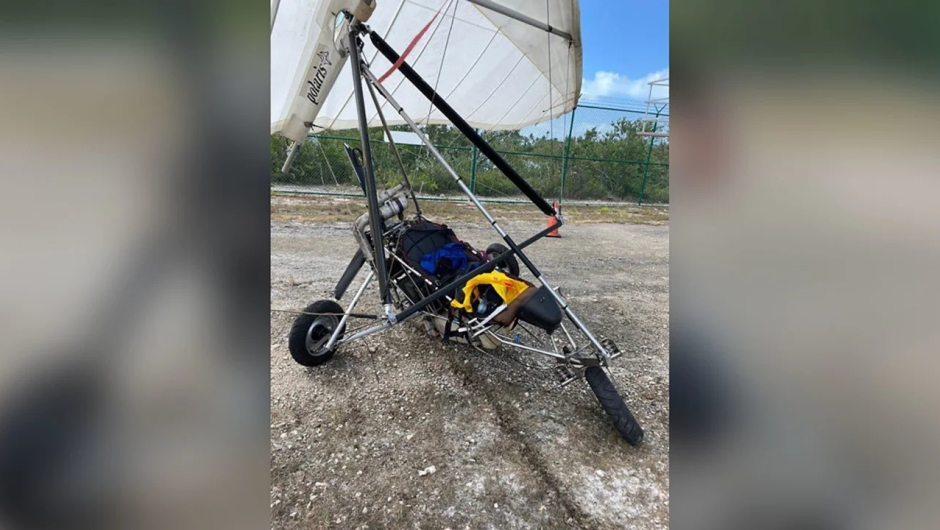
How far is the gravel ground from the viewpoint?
6.62 feet

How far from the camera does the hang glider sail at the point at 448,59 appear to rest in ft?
9.76

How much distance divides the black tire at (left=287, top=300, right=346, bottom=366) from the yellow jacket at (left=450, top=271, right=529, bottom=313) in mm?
980

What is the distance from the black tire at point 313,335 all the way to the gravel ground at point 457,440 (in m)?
0.13

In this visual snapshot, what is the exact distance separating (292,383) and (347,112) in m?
3.50
